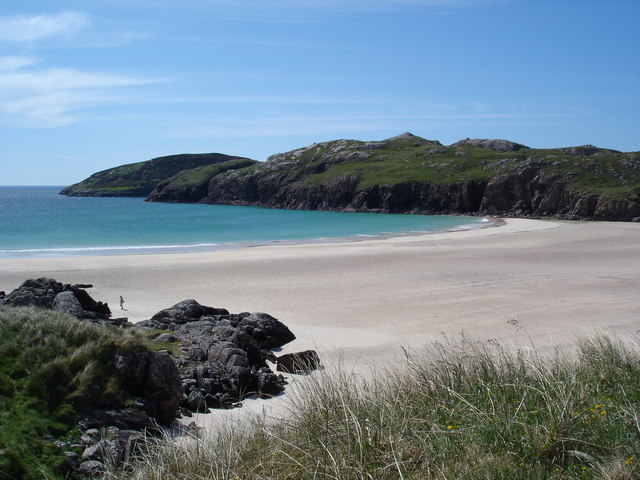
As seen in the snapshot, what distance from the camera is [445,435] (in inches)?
184

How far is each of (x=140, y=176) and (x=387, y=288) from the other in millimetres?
173850

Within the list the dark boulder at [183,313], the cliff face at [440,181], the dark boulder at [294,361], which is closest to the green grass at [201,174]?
the cliff face at [440,181]

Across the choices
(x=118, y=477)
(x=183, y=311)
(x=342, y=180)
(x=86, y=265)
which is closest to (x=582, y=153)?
(x=342, y=180)

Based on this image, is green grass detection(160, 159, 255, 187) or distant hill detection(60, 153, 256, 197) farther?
distant hill detection(60, 153, 256, 197)

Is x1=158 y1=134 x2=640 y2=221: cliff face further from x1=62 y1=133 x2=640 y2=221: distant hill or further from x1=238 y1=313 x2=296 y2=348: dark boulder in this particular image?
x1=238 y1=313 x2=296 y2=348: dark boulder

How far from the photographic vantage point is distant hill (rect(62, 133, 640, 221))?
68.1 m

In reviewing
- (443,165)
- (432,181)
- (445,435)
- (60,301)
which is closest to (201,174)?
(443,165)

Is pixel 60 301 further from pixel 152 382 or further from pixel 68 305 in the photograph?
pixel 152 382

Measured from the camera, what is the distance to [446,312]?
48.8 ft

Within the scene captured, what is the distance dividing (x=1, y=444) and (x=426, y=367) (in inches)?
173

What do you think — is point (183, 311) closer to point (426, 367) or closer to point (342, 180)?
point (426, 367)

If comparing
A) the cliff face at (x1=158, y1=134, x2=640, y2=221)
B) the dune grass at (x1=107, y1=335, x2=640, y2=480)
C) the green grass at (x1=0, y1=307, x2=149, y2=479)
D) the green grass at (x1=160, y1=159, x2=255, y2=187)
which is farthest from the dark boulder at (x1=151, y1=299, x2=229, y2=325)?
the green grass at (x1=160, y1=159, x2=255, y2=187)

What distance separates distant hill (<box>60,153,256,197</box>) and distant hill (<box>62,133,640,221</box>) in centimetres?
3477

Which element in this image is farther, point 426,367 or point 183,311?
point 183,311
